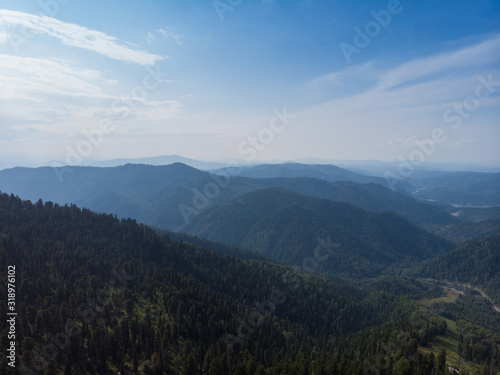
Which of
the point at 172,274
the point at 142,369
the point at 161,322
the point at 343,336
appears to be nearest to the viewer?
the point at 142,369

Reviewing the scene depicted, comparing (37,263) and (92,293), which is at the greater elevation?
(37,263)

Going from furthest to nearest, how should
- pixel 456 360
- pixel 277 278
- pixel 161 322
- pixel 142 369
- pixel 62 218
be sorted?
1. pixel 277 278
2. pixel 62 218
3. pixel 456 360
4. pixel 161 322
5. pixel 142 369

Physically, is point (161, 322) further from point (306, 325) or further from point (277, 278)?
point (277, 278)

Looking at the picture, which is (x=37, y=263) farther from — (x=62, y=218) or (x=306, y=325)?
(x=306, y=325)

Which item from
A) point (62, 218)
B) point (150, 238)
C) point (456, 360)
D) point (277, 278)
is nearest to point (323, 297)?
point (277, 278)

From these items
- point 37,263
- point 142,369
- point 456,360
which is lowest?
point 456,360

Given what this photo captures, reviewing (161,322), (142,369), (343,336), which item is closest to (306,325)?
(343,336)

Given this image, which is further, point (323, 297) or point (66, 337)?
point (323, 297)
